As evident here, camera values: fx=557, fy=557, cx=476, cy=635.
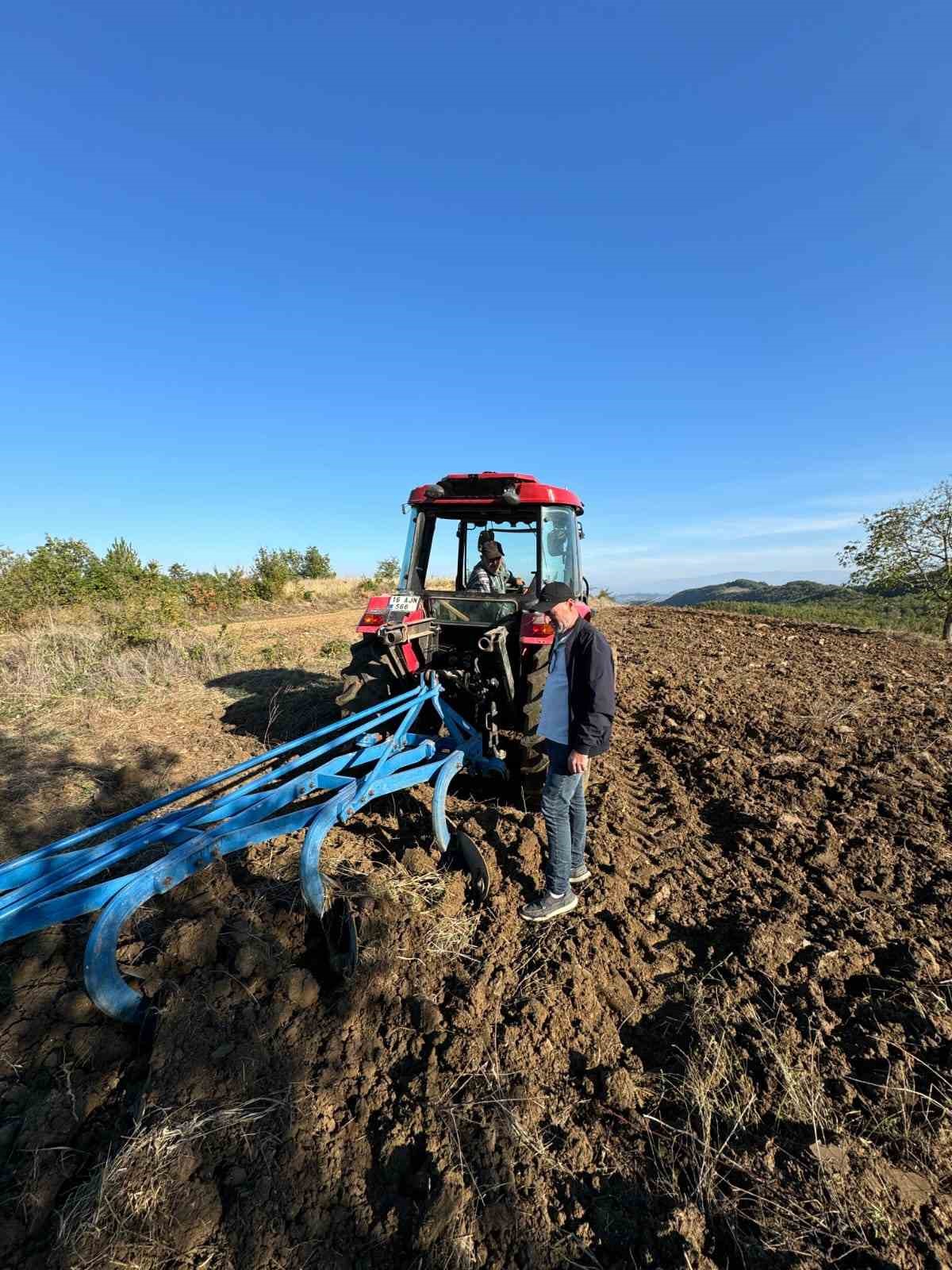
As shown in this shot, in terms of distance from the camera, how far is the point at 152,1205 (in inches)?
60.7

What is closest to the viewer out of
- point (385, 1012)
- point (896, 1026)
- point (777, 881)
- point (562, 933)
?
point (896, 1026)

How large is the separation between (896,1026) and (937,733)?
339cm

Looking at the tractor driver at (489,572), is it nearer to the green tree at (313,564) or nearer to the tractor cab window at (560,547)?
the tractor cab window at (560,547)

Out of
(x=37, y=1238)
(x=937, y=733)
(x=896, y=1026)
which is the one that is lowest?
(x=37, y=1238)

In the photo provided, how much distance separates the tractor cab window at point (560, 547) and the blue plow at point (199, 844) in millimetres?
1533

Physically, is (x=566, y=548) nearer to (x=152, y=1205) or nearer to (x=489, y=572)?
(x=489, y=572)

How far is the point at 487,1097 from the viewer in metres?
1.89

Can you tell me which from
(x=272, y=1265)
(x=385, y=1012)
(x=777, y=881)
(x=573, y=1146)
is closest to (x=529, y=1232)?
(x=573, y=1146)

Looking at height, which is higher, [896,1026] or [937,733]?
[937,733]

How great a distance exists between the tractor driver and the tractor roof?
1.96 feet

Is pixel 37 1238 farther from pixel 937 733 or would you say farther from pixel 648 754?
pixel 937 733

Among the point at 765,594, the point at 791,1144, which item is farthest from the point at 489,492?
the point at 765,594

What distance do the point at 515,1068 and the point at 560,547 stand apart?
3.46 m

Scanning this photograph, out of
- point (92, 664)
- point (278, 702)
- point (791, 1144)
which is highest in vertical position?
point (92, 664)
